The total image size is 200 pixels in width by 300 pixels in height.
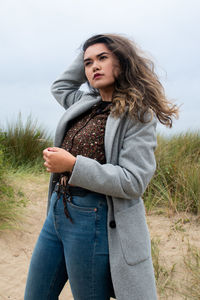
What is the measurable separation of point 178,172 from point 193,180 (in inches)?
13.7

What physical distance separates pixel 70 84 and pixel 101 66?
626 mm

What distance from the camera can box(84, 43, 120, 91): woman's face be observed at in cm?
Result: 176

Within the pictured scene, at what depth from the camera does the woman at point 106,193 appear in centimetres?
156

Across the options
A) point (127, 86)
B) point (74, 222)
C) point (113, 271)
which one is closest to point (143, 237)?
point (113, 271)

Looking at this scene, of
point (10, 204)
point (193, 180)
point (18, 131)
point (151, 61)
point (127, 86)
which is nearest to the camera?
Answer: point (127, 86)

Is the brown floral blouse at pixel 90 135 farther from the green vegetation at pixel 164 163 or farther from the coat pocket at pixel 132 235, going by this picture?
the green vegetation at pixel 164 163

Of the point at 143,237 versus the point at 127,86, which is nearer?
the point at 143,237

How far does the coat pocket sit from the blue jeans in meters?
0.08

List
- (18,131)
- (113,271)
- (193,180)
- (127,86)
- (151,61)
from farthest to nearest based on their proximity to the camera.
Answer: (18,131)
(193,180)
(151,61)
(127,86)
(113,271)

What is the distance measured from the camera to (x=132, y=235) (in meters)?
1.61

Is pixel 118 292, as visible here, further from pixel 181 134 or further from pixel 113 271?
pixel 181 134

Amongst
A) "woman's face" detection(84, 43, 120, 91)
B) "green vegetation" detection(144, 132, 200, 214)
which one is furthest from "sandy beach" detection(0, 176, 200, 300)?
"woman's face" detection(84, 43, 120, 91)

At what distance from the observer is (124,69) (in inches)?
72.3

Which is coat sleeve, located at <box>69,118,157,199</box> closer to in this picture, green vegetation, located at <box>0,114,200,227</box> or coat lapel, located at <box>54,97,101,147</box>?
coat lapel, located at <box>54,97,101,147</box>
